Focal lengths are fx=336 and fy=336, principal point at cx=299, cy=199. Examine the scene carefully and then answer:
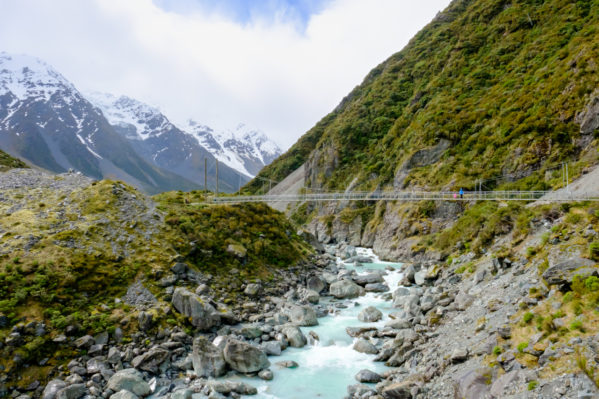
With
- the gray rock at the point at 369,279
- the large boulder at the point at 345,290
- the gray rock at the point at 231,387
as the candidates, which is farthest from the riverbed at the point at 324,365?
the gray rock at the point at 369,279

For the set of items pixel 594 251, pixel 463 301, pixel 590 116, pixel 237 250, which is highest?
pixel 590 116

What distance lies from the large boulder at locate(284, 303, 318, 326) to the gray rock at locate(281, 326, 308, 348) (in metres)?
1.78

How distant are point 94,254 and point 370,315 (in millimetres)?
17915

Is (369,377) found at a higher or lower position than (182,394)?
lower

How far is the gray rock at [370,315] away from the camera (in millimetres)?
21438

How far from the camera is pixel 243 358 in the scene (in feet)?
51.4

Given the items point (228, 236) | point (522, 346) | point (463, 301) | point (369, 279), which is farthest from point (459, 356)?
point (228, 236)

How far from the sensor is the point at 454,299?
2008cm

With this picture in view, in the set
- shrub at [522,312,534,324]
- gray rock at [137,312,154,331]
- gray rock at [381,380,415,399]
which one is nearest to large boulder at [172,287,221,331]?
gray rock at [137,312,154,331]

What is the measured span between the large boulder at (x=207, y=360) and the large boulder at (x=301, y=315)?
6.38m

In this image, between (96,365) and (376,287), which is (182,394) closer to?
(96,365)

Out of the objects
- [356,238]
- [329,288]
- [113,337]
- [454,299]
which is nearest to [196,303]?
[113,337]

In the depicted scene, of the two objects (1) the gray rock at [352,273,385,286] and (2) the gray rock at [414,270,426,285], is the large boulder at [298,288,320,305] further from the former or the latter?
(2) the gray rock at [414,270,426,285]

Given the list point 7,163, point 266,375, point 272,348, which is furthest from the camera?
point 7,163
